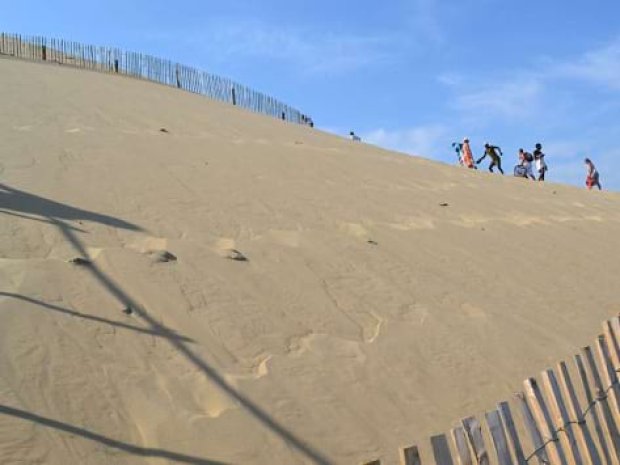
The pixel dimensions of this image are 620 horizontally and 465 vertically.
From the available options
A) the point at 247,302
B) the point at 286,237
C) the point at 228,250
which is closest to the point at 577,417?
the point at 247,302

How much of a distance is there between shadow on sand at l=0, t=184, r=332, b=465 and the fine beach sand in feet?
0.04

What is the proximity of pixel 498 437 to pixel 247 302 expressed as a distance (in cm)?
268

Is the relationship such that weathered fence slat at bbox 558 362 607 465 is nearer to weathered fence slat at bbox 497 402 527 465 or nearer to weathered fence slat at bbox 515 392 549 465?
weathered fence slat at bbox 515 392 549 465

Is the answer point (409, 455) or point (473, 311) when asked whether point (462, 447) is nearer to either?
point (409, 455)

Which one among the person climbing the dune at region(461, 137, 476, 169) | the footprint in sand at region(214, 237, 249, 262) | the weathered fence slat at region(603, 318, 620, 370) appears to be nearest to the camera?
the weathered fence slat at region(603, 318, 620, 370)

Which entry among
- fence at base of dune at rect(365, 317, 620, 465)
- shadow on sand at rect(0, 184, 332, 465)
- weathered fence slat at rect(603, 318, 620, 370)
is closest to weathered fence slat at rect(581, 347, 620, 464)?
fence at base of dune at rect(365, 317, 620, 465)

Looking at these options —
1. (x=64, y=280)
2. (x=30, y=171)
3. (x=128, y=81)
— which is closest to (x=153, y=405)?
(x=64, y=280)

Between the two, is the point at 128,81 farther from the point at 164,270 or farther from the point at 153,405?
the point at 153,405

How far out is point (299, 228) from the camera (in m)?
7.09

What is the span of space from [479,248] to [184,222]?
10.8 ft

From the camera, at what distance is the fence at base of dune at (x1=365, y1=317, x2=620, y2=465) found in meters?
2.69

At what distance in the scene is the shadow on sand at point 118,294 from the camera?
3900 millimetres

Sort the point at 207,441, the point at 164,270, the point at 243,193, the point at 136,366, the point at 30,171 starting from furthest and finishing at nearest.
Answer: the point at 243,193
the point at 30,171
the point at 164,270
the point at 136,366
the point at 207,441

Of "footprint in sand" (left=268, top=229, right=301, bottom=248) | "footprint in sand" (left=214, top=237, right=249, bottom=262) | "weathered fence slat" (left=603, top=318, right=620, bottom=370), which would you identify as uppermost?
"footprint in sand" (left=268, top=229, right=301, bottom=248)
